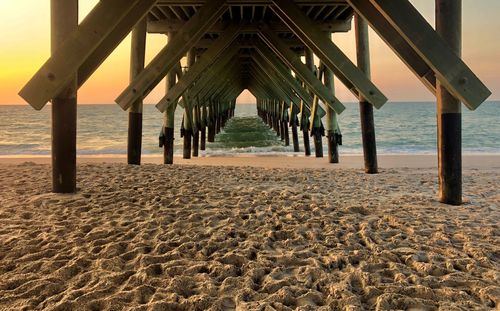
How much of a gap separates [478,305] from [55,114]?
387 centimetres

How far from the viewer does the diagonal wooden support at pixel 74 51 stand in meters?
3.48

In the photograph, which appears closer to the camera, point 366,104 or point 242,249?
point 242,249

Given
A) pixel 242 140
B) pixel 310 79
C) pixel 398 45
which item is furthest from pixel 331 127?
pixel 242 140

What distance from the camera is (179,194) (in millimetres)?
4379

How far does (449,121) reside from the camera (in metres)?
4.07

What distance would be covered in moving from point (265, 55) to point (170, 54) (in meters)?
4.59

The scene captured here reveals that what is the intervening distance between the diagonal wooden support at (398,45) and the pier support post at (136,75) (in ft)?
11.8

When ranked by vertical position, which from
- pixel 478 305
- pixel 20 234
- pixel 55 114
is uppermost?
pixel 55 114

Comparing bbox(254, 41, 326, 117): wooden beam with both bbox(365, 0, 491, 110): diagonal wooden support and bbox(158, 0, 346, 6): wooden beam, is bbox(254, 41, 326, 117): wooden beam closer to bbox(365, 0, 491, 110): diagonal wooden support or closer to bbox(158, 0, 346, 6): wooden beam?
bbox(158, 0, 346, 6): wooden beam

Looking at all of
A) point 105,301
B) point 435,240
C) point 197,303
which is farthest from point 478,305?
point 105,301

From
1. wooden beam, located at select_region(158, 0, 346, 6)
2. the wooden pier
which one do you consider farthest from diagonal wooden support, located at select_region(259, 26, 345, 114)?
wooden beam, located at select_region(158, 0, 346, 6)

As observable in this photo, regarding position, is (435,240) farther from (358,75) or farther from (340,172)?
(340,172)

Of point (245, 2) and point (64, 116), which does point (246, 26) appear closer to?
point (245, 2)

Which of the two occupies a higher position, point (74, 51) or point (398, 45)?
point (398, 45)
